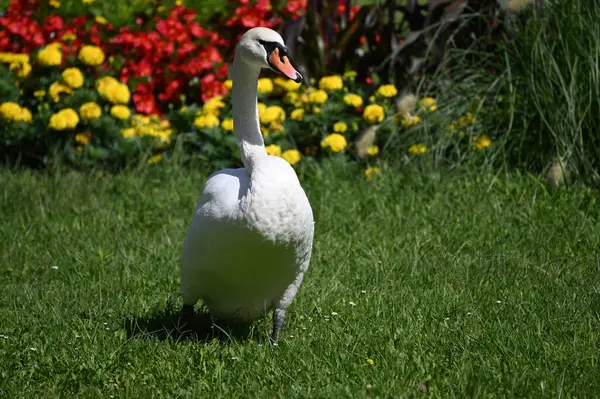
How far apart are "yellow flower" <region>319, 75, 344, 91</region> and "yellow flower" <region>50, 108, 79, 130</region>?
5.65ft

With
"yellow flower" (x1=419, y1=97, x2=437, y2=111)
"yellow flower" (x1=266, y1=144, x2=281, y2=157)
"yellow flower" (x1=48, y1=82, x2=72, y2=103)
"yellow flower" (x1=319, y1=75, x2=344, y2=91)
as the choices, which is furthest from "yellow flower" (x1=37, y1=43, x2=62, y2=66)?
"yellow flower" (x1=419, y1=97, x2=437, y2=111)

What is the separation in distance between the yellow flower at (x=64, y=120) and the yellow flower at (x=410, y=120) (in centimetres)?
220

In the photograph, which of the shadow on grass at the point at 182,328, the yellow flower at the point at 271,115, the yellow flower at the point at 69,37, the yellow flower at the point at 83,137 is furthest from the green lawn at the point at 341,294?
the yellow flower at the point at 69,37

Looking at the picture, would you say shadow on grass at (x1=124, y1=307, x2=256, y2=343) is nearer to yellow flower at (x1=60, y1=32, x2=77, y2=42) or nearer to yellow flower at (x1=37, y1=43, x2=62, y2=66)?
yellow flower at (x1=37, y1=43, x2=62, y2=66)

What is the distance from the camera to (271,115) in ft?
20.2

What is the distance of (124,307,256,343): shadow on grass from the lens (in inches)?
148

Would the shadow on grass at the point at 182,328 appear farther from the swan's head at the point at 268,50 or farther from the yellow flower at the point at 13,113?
the yellow flower at the point at 13,113

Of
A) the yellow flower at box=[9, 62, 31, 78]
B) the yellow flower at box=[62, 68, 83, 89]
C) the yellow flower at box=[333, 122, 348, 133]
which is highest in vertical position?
the yellow flower at box=[9, 62, 31, 78]

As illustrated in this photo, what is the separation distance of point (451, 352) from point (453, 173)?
2565mm

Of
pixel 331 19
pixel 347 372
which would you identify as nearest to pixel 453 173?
pixel 331 19

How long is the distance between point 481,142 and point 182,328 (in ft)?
9.24

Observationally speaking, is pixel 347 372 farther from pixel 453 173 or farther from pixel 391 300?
pixel 453 173

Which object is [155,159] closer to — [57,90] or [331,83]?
Answer: [57,90]

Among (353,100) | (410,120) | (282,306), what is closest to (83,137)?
(353,100)
